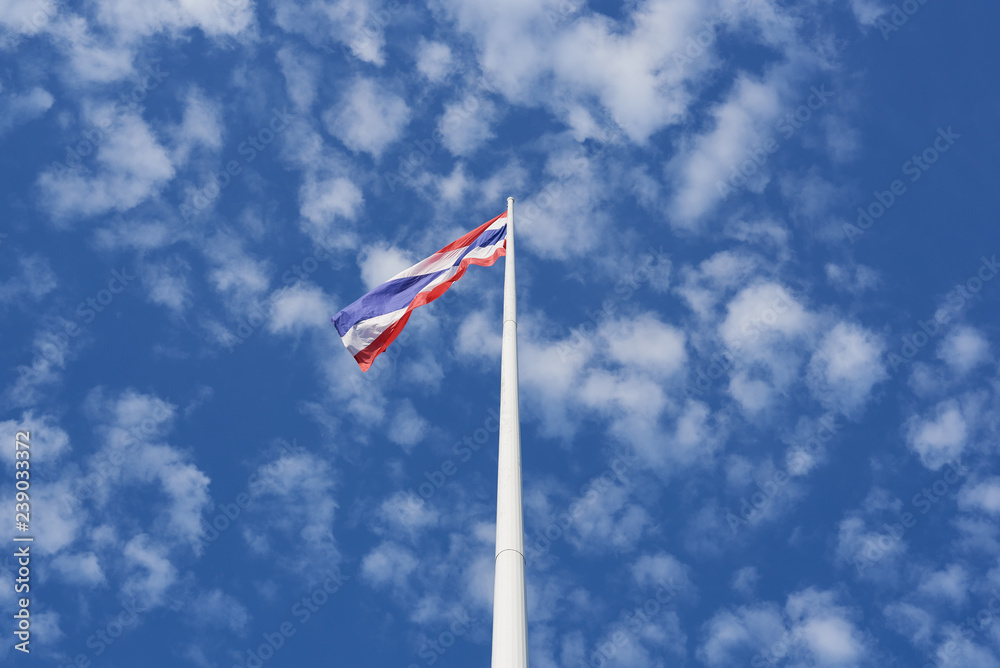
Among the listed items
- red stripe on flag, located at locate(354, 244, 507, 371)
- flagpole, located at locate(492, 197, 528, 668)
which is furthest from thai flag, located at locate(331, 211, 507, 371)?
flagpole, located at locate(492, 197, 528, 668)

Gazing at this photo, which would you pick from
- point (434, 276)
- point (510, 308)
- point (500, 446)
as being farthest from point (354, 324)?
point (500, 446)

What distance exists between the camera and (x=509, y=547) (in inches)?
590

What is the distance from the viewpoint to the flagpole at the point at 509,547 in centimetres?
1354

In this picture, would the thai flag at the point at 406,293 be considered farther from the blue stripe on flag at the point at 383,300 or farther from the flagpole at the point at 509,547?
the flagpole at the point at 509,547

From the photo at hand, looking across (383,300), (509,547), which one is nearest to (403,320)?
(383,300)

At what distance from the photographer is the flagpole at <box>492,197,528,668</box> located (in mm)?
13539

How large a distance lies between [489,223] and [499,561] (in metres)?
16.9

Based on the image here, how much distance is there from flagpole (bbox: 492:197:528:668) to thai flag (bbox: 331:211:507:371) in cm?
675

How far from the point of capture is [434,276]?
91.3 ft

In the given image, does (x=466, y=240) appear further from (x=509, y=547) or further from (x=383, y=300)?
(x=509, y=547)

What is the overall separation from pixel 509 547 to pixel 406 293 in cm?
A: 1327

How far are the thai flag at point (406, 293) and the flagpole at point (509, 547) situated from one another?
6755mm

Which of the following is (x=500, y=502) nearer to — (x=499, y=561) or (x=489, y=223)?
(x=499, y=561)

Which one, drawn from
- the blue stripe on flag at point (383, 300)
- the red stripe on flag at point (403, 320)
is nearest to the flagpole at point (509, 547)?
the red stripe on flag at point (403, 320)
